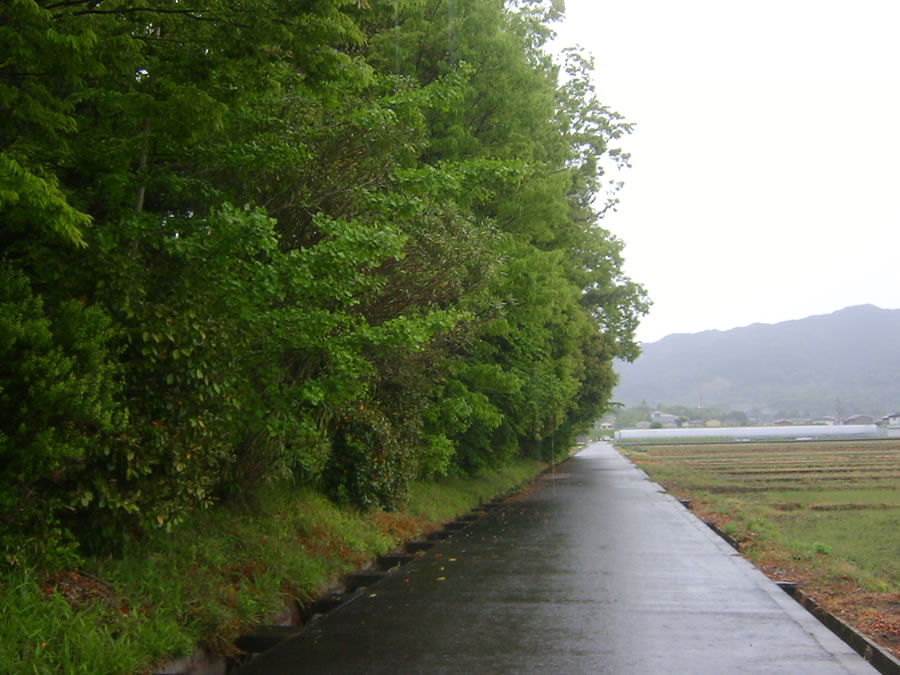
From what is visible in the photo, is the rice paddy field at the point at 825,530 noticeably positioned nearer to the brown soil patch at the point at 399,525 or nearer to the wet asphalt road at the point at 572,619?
the wet asphalt road at the point at 572,619

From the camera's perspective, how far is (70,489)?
649 centimetres

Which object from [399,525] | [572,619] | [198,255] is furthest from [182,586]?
[399,525]

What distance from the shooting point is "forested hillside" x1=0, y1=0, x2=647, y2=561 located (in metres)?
6.15

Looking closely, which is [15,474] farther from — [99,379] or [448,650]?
[448,650]

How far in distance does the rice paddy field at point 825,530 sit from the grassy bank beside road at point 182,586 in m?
5.62

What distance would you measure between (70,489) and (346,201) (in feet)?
17.3

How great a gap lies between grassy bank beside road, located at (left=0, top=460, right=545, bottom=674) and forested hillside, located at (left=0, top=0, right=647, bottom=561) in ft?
1.37

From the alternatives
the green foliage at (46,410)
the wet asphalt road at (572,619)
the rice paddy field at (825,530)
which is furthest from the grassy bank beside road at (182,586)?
the rice paddy field at (825,530)

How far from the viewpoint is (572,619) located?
7707 mm

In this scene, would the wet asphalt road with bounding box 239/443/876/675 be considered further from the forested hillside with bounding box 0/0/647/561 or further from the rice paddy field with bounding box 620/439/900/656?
the forested hillside with bounding box 0/0/647/561

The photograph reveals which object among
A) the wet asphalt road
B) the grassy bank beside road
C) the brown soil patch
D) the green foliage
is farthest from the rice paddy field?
the green foliage

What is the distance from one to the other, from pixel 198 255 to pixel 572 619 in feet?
16.2

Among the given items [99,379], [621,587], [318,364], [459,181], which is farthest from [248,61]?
[621,587]

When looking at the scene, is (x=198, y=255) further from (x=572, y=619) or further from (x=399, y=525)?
(x=399, y=525)
